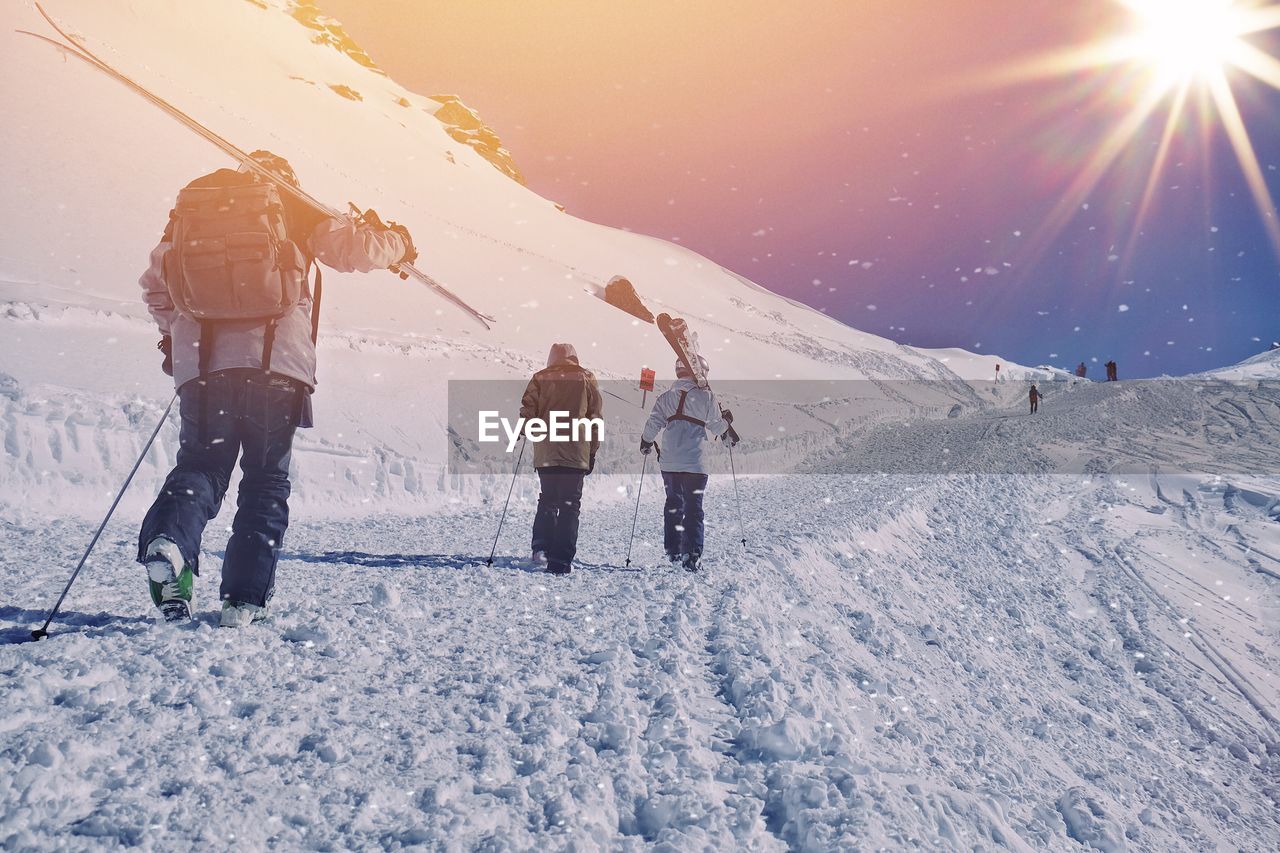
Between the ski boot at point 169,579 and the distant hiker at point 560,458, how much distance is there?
3.00 metres

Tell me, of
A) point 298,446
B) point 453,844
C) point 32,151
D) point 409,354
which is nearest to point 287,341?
point 453,844

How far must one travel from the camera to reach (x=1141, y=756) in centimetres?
502

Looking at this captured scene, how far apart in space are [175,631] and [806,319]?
70681mm

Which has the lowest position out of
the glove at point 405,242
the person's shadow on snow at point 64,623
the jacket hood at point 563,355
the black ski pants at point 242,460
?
the person's shadow on snow at point 64,623

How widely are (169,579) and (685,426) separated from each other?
16.5 ft

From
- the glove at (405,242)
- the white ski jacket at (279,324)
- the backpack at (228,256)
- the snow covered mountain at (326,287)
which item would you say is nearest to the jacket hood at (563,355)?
the glove at (405,242)

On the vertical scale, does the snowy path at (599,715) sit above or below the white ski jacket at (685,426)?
below

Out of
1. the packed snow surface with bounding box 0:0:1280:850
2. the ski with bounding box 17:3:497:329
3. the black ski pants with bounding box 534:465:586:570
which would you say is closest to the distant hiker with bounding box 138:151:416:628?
the ski with bounding box 17:3:497:329

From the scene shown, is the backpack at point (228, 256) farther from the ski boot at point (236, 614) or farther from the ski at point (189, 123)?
the ski boot at point (236, 614)

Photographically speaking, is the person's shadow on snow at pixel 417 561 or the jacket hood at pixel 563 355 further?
the jacket hood at pixel 563 355

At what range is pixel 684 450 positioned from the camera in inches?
286

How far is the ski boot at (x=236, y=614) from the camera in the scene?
3041 mm

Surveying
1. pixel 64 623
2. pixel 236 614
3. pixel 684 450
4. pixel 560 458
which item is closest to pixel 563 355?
pixel 560 458

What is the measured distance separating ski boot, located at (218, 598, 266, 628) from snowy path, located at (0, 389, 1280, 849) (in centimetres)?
9
